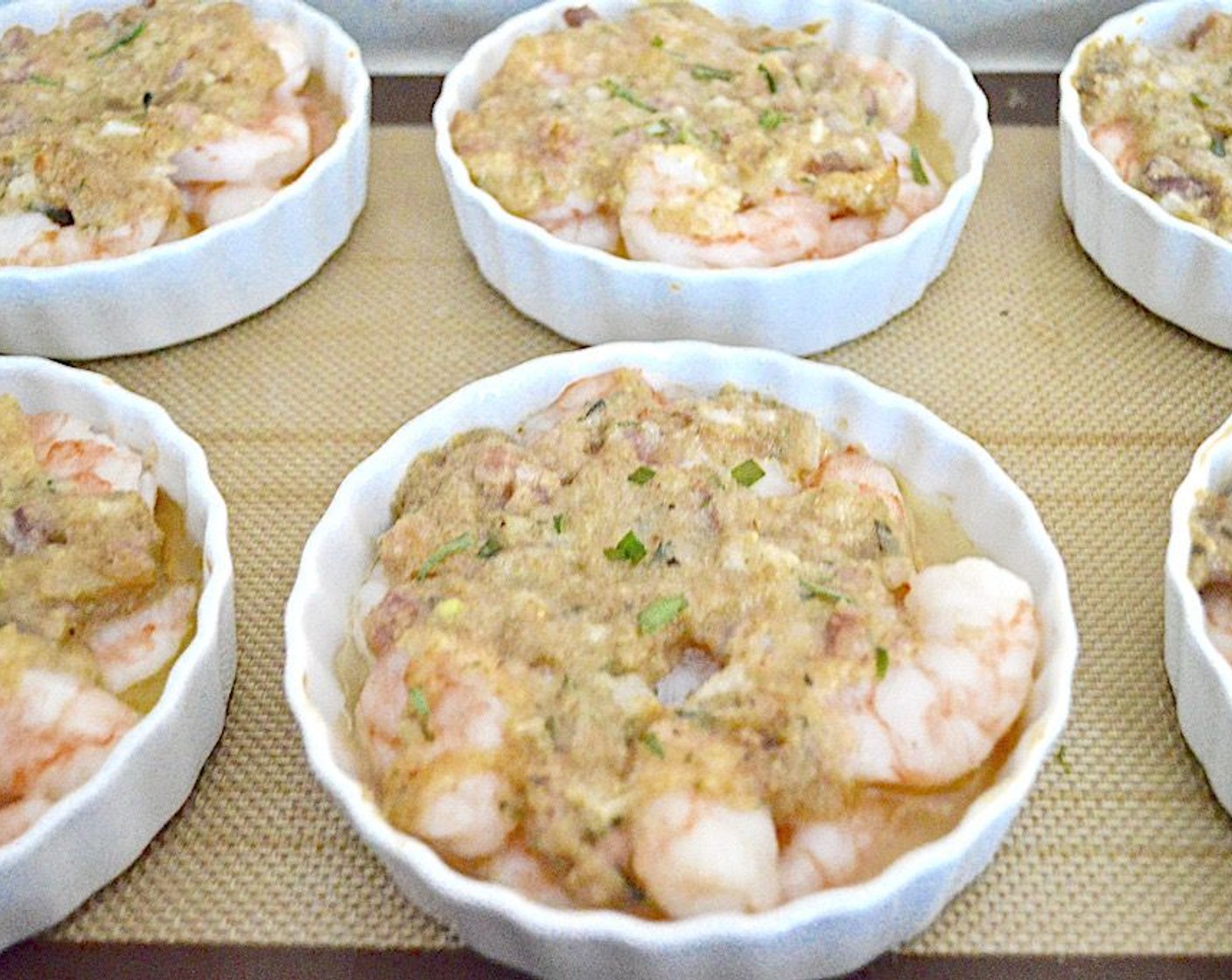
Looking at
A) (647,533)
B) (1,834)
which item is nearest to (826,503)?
(647,533)

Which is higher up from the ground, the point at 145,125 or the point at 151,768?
the point at 145,125

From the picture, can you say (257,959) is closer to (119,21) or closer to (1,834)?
(1,834)

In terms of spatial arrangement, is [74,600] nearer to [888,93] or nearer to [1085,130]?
[888,93]

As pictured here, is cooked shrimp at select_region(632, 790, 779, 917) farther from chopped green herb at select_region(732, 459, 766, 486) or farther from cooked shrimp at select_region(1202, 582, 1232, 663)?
cooked shrimp at select_region(1202, 582, 1232, 663)

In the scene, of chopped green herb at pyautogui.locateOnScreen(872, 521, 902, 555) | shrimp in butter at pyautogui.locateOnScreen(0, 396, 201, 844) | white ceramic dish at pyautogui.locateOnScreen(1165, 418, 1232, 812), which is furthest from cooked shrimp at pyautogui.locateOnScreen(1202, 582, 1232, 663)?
shrimp in butter at pyautogui.locateOnScreen(0, 396, 201, 844)

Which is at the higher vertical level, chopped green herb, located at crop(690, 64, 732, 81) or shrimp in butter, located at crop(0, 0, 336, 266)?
chopped green herb, located at crop(690, 64, 732, 81)

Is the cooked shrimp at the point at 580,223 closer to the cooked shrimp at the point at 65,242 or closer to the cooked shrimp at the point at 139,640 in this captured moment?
the cooked shrimp at the point at 65,242

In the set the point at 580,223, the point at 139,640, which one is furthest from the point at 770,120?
the point at 139,640
